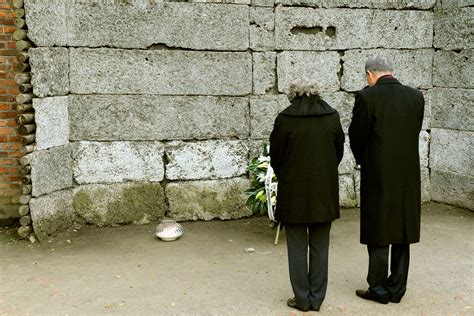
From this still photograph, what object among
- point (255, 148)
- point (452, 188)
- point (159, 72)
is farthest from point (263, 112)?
point (452, 188)

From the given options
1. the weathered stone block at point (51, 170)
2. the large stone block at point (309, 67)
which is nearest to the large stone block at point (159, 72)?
the large stone block at point (309, 67)

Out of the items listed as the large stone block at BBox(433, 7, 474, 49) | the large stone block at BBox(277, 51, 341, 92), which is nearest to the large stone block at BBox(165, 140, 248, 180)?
the large stone block at BBox(277, 51, 341, 92)

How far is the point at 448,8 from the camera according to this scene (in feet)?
27.1

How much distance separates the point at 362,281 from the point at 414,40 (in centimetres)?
401

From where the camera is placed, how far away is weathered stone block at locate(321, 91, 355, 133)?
8.12 metres

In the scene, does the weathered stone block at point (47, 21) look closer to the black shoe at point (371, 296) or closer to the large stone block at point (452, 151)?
the black shoe at point (371, 296)

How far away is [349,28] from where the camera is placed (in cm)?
809

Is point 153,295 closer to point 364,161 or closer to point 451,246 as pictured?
point 364,161

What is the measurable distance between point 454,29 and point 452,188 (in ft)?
7.07

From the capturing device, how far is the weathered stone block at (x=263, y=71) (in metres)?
7.81

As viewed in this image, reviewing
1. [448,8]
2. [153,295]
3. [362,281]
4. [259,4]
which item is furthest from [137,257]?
[448,8]

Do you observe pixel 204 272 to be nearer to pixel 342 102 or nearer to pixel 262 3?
pixel 342 102

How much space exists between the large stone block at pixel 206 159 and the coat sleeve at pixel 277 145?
2.76 m

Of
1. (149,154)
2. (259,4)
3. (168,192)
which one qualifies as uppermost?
(259,4)
